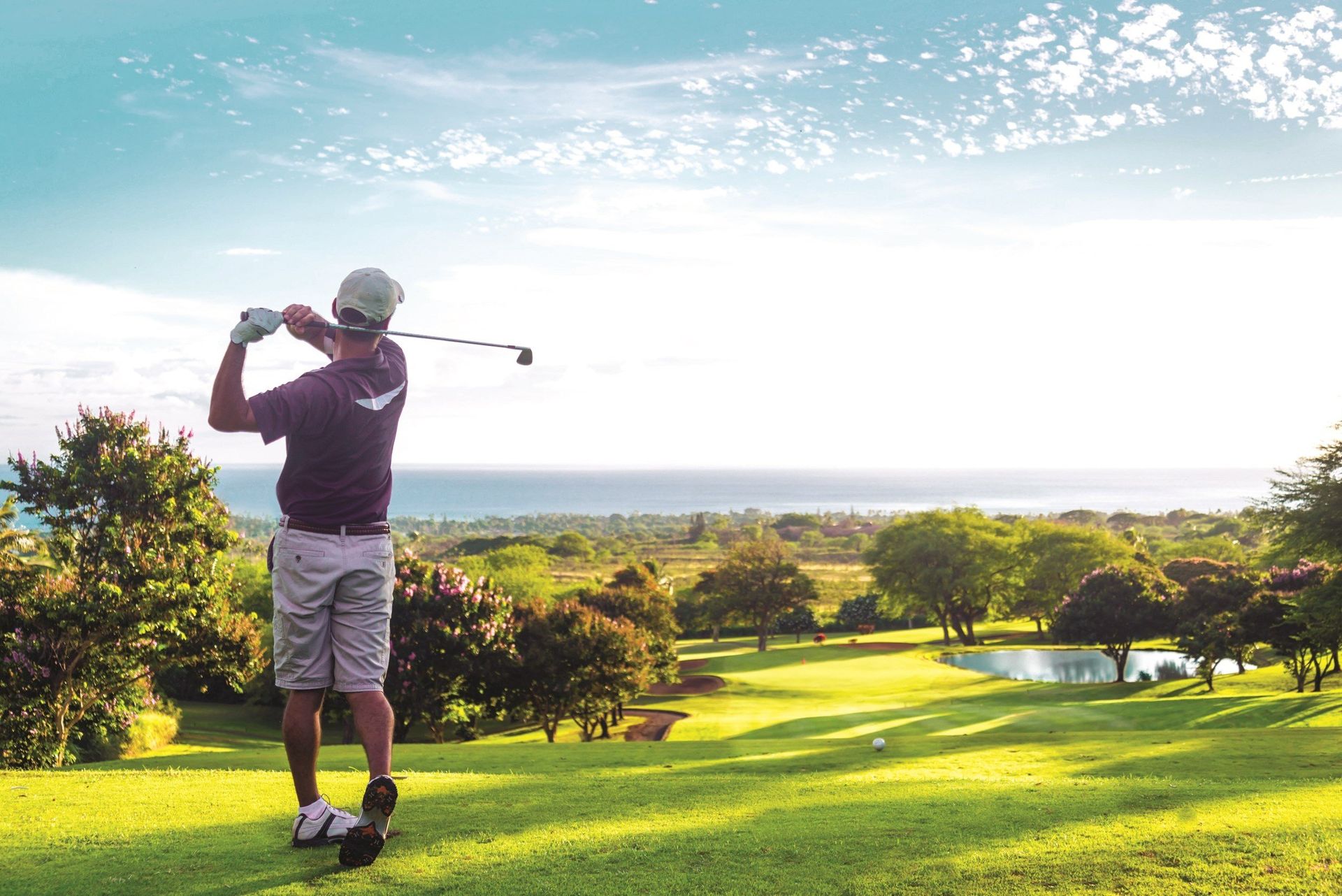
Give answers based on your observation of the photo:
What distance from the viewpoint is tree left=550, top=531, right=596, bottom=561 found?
136 meters

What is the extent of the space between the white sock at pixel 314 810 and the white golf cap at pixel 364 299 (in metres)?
2.57

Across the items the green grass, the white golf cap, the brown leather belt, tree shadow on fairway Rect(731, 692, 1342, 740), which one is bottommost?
tree shadow on fairway Rect(731, 692, 1342, 740)

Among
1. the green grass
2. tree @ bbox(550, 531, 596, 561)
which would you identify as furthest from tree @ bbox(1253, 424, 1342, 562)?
tree @ bbox(550, 531, 596, 561)

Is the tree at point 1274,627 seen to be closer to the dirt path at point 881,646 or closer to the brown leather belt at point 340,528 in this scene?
the dirt path at point 881,646

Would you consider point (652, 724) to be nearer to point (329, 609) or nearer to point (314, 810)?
point (314, 810)

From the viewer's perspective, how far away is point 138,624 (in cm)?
1546

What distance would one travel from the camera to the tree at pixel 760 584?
56.5m

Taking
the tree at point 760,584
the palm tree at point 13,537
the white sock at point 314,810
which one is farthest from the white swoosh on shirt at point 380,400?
the tree at point 760,584

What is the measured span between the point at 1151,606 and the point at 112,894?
139 ft

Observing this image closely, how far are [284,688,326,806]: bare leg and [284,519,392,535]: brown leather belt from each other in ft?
2.77

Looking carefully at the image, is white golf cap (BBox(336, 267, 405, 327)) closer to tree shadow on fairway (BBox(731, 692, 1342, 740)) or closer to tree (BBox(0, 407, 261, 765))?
tree (BBox(0, 407, 261, 765))

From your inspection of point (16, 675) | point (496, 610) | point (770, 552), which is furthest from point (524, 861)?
point (770, 552)

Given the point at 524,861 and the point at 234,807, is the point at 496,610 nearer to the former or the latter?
the point at 234,807

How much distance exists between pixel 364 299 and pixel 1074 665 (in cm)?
5339
